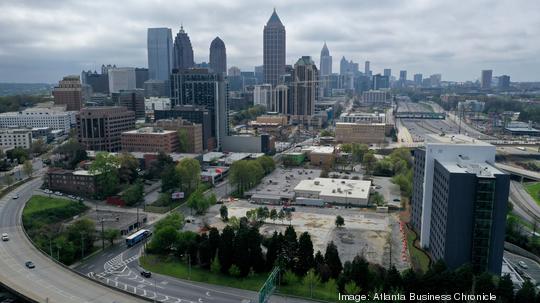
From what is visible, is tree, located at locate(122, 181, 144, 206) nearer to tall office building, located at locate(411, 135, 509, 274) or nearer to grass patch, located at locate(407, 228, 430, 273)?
grass patch, located at locate(407, 228, 430, 273)

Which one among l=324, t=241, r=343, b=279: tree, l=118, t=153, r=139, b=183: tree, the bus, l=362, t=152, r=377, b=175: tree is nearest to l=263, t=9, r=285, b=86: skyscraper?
l=362, t=152, r=377, b=175: tree

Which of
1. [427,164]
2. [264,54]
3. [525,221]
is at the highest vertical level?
[264,54]

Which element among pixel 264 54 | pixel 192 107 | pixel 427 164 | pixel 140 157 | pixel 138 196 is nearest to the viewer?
pixel 427 164

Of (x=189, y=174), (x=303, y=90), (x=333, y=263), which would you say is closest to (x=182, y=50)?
(x=303, y=90)

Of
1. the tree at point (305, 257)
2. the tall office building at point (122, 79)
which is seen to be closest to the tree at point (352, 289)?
the tree at point (305, 257)

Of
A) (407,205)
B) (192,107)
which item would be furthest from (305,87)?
(407,205)

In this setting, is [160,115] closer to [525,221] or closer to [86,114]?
[86,114]
